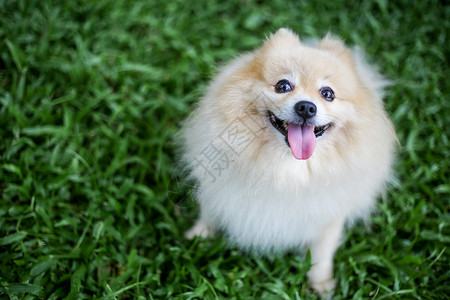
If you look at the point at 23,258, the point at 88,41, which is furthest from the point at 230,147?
the point at 88,41

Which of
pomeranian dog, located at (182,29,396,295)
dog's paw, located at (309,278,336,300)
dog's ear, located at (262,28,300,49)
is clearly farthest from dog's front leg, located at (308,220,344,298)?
dog's ear, located at (262,28,300,49)

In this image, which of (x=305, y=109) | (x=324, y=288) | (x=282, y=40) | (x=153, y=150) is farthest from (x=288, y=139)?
(x=153, y=150)

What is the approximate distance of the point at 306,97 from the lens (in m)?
1.69

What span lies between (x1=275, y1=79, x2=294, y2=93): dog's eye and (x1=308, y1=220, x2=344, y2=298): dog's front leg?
0.94m

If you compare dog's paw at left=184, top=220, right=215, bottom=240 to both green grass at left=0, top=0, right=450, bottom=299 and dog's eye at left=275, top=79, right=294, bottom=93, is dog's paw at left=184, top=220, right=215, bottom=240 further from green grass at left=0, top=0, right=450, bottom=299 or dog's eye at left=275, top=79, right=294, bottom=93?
dog's eye at left=275, top=79, right=294, bottom=93

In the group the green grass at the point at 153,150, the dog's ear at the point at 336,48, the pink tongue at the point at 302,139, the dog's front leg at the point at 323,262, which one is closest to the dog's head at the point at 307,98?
the pink tongue at the point at 302,139

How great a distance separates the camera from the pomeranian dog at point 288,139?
1.74 m

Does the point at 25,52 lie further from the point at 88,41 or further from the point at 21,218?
the point at 21,218

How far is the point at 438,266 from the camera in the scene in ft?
7.82

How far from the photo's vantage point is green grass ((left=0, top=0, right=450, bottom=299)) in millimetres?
2234

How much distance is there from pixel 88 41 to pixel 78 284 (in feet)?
6.59

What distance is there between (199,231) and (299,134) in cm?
109

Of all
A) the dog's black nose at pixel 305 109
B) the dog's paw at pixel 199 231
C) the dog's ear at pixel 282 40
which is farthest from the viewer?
the dog's paw at pixel 199 231

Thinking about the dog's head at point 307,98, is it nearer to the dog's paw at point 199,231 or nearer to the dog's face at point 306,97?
the dog's face at point 306,97
